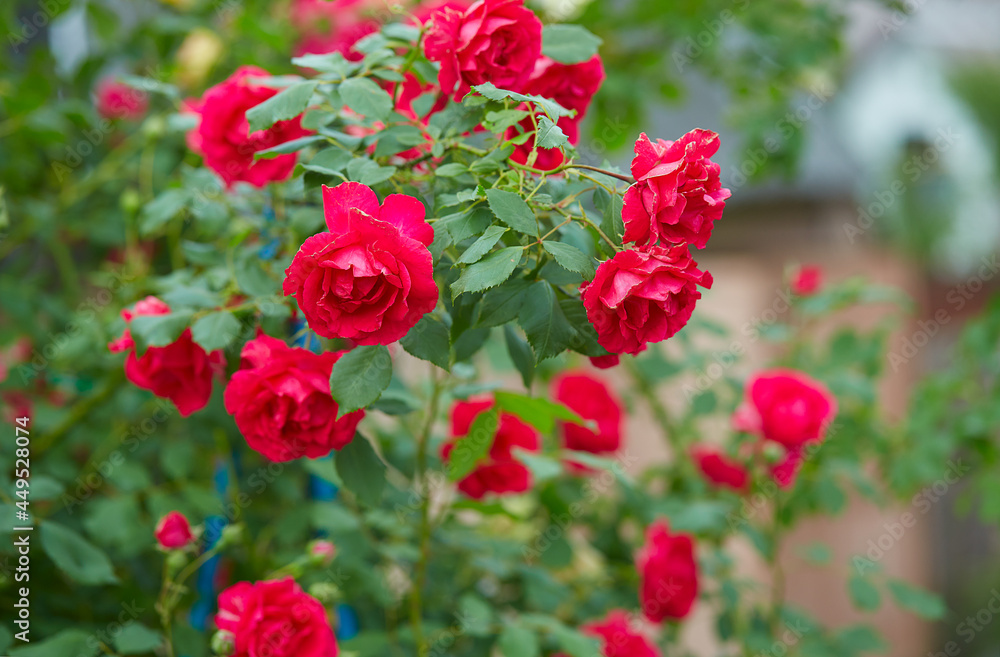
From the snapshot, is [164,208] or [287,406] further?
[164,208]

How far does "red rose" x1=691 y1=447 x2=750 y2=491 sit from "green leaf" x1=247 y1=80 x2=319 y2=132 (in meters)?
0.95

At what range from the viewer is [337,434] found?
56cm

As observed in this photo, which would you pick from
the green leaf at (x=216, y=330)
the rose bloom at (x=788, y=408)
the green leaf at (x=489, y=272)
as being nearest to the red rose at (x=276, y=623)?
the green leaf at (x=216, y=330)

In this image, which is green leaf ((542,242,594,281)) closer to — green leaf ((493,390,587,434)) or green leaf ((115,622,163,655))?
green leaf ((493,390,587,434))

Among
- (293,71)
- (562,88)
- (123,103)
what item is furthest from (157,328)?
(123,103)

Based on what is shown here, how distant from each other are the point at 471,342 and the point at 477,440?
0.61ft

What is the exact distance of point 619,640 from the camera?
965mm

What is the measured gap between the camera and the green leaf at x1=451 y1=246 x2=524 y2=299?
471 millimetres

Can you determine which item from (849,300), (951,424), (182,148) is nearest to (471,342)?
(182,148)

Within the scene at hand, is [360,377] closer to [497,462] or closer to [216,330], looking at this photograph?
[216,330]

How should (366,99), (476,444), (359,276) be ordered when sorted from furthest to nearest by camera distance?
(476,444), (366,99), (359,276)

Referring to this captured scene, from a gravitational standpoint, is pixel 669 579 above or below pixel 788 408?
below

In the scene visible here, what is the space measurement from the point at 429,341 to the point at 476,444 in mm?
282

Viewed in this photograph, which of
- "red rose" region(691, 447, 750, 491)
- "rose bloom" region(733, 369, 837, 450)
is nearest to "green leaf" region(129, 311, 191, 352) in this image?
"rose bloom" region(733, 369, 837, 450)
